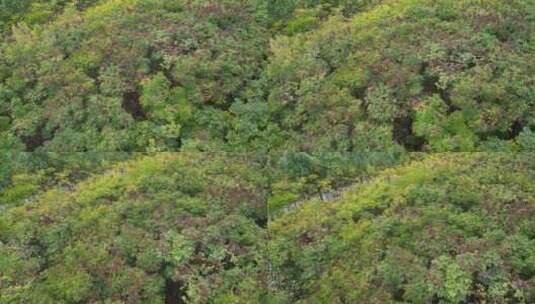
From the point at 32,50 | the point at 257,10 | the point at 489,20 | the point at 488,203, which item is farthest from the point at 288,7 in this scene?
the point at 488,203

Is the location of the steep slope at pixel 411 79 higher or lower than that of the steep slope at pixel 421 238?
higher

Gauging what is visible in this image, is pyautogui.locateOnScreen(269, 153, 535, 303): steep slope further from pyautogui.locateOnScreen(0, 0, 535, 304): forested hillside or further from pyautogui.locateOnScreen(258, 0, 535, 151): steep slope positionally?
pyautogui.locateOnScreen(258, 0, 535, 151): steep slope

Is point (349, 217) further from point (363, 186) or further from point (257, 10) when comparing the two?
point (257, 10)

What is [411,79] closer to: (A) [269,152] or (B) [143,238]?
(A) [269,152]

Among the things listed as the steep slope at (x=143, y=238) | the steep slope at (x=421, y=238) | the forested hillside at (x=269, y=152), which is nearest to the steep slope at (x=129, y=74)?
the forested hillside at (x=269, y=152)

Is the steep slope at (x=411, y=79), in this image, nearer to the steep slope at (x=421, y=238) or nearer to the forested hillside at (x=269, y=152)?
the forested hillside at (x=269, y=152)

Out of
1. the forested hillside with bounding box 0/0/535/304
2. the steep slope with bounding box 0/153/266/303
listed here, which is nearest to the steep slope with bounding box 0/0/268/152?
the forested hillside with bounding box 0/0/535/304

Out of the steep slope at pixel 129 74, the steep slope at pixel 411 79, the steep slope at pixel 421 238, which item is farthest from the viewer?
the steep slope at pixel 129 74
